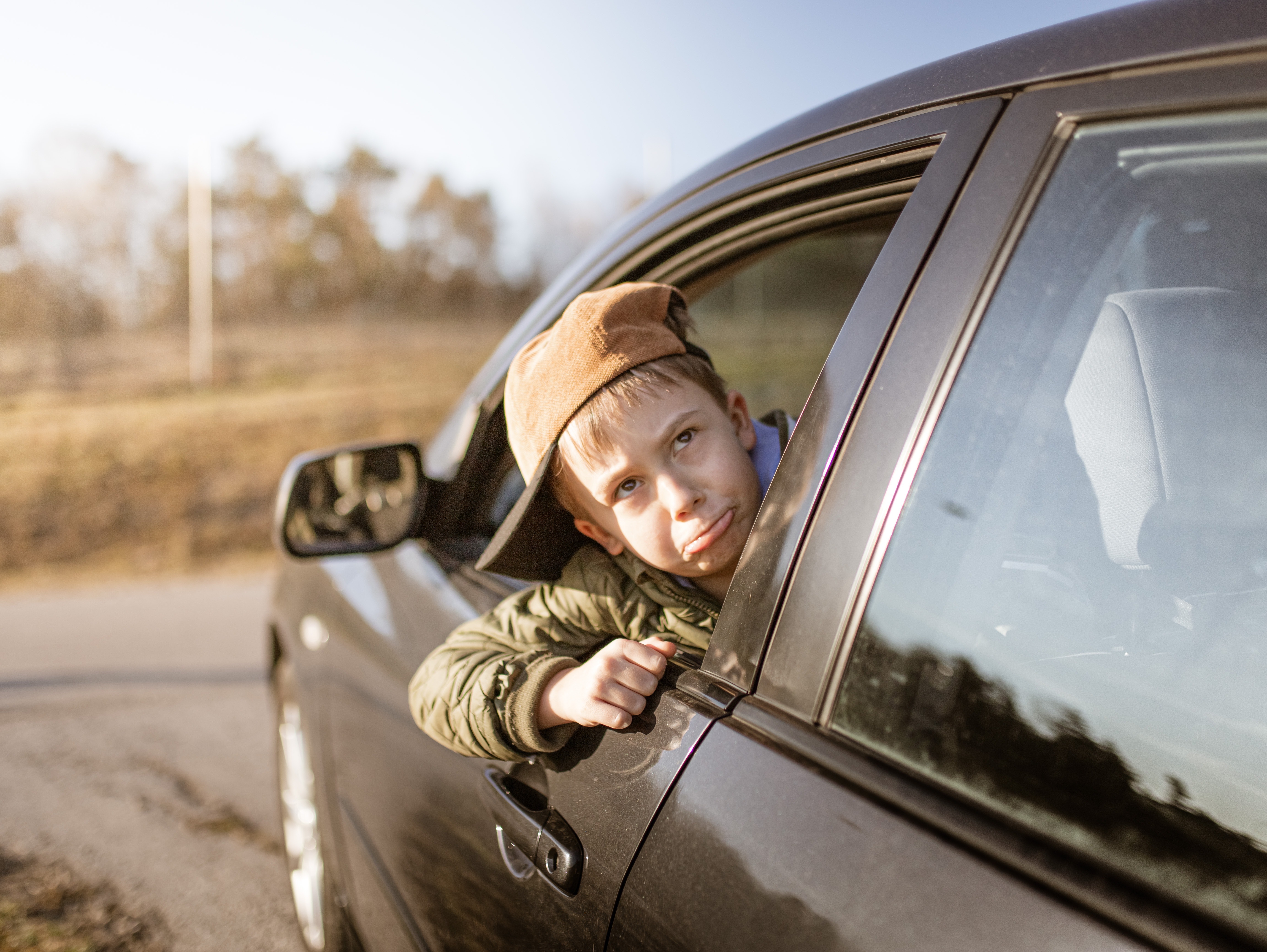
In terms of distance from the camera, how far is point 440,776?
158 centimetres

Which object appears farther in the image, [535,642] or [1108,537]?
[535,642]

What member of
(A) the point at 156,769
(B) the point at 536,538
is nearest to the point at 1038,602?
(B) the point at 536,538

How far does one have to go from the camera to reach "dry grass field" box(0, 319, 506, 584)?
10047mm

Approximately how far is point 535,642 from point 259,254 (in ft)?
110

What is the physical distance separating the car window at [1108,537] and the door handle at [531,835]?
1.44ft

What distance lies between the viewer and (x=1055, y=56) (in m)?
0.95

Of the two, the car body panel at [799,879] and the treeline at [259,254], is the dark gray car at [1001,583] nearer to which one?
the car body panel at [799,879]

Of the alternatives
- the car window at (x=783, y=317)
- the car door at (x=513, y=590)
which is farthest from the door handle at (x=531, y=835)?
the car window at (x=783, y=317)

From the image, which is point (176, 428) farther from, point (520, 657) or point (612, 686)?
point (612, 686)

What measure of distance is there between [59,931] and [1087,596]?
294 cm

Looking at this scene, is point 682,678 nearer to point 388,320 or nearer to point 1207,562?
point 1207,562

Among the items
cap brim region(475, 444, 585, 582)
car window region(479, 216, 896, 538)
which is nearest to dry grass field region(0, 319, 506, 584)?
car window region(479, 216, 896, 538)

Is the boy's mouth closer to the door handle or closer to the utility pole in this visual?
the door handle

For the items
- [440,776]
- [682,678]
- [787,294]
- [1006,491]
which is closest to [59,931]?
[440,776]
